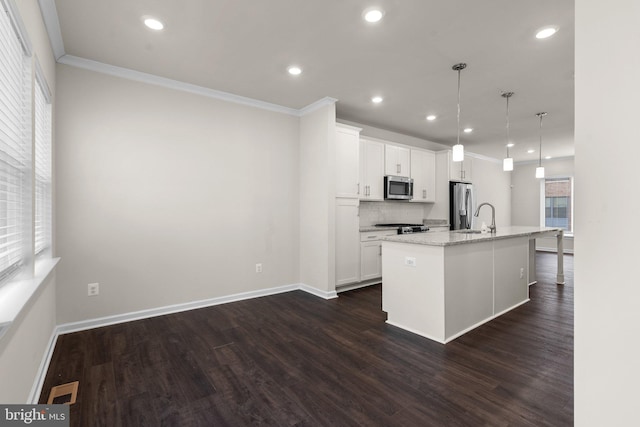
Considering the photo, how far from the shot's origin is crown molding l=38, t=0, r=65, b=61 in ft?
7.07

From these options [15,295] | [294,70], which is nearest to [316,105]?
[294,70]

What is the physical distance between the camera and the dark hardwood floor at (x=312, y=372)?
1.75 meters

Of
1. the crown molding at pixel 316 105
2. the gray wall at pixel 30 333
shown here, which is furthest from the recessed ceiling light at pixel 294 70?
the gray wall at pixel 30 333

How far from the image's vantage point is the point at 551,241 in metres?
8.41

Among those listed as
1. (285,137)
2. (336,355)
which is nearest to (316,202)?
(285,137)

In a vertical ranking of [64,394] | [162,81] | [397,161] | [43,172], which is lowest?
[64,394]

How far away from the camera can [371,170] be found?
4.96 m

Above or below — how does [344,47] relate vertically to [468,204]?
above

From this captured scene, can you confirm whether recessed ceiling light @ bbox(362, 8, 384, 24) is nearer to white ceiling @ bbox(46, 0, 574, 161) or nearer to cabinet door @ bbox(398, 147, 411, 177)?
white ceiling @ bbox(46, 0, 574, 161)

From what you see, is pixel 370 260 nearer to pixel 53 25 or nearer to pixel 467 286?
pixel 467 286

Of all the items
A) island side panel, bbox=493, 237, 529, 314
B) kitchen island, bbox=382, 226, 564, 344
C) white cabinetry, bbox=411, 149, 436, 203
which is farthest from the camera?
white cabinetry, bbox=411, 149, 436, 203

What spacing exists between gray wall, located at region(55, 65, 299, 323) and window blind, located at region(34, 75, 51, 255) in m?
0.24

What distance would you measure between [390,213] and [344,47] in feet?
11.8

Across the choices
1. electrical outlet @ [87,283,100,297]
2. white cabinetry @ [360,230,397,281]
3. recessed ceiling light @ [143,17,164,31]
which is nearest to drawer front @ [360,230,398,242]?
white cabinetry @ [360,230,397,281]
